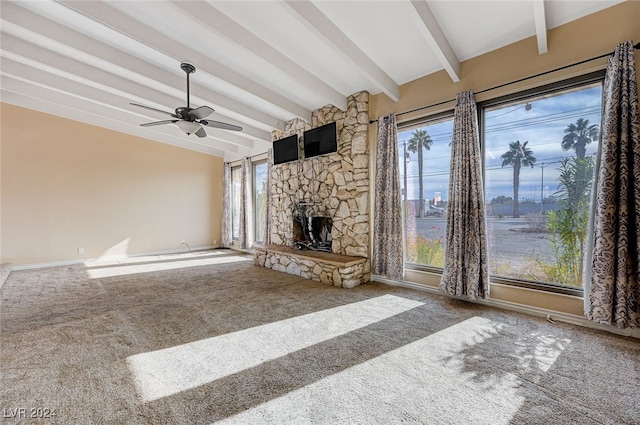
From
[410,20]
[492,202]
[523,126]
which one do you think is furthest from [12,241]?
[523,126]

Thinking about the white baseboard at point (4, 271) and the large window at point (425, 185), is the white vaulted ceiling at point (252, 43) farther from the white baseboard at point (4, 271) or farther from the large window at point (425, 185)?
the white baseboard at point (4, 271)

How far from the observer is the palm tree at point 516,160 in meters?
3.21

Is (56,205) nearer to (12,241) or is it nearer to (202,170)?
(12,241)

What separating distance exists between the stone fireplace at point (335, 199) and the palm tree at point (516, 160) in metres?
2.01

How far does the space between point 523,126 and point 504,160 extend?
429 millimetres

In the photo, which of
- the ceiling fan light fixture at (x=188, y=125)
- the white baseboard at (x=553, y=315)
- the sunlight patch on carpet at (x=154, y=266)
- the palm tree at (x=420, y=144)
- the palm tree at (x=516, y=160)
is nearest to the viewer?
the white baseboard at (x=553, y=315)

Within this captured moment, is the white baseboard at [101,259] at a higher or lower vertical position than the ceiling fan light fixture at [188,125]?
lower

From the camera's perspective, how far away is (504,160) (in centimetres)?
336

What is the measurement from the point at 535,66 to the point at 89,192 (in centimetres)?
847

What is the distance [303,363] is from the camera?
209 centimetres

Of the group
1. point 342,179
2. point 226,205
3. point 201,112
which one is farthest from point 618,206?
point 226,205

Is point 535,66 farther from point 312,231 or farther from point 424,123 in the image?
point 312,231

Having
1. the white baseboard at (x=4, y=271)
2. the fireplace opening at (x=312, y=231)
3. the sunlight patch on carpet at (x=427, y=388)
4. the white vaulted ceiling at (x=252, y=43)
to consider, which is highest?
the white vaulted ceiling at (x=252, y=43)

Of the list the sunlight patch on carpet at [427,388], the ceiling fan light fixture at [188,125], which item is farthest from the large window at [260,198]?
the sunlight patch on carpet at [427,388]
